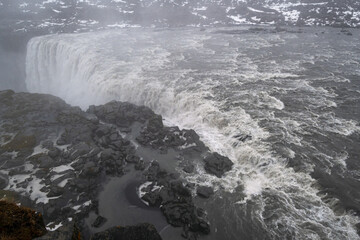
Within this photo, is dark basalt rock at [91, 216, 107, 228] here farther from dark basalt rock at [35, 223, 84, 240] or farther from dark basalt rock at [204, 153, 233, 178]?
dark basalt rock at [204, 153, 233, 178]

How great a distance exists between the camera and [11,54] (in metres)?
54.0

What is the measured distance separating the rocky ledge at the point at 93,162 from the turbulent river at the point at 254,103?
1.44 meters

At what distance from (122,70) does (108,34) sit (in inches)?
1165

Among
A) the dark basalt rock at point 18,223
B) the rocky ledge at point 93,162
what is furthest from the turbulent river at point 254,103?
the dark basalt rock at point 18,223

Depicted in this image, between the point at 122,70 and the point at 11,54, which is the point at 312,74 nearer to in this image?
the point at 122,70

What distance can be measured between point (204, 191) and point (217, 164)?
2509 mm

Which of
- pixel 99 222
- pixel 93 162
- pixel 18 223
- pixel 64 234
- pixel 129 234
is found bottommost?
pixel 99 222

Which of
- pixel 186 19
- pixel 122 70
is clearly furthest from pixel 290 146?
pixel 186 19

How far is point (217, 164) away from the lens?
17266 mm

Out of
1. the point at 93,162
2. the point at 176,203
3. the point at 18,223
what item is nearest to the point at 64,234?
the point at 18,223

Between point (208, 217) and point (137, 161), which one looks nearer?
point (208, 217)

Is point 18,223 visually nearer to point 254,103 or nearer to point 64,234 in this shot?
point 64,234

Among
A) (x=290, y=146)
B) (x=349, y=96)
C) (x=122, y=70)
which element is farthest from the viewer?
(x=122, y=70)

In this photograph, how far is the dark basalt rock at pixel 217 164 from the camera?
667 inches
